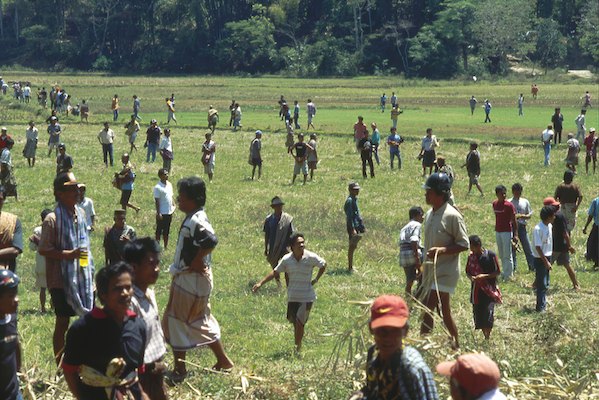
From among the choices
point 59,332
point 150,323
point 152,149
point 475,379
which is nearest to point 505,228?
point 59,332

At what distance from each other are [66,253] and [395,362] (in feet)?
14.0

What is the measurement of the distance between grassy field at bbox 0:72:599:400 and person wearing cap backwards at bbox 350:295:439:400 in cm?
238

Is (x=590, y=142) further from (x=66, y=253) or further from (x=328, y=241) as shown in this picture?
(x=66, y=253)

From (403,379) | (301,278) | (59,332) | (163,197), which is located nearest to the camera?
(403,379)

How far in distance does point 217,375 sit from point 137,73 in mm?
103185

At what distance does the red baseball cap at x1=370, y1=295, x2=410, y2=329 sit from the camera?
5.59 meters

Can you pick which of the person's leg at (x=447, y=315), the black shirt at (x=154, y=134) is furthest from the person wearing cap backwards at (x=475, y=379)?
the black shirt at (x=154, y=134)

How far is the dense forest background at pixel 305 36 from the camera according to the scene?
102000 millimetres

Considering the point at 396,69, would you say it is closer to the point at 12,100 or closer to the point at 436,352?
the point at 12,100

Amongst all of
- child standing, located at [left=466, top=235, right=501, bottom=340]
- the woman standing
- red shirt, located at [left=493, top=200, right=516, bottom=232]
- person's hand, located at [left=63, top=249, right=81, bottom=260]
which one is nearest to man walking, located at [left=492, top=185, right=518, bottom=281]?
red shirt, located at [left=493, top=200, right=516, bottom=232]

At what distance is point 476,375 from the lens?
5.29 m

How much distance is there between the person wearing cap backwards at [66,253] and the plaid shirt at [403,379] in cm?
406

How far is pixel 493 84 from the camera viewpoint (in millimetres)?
90562

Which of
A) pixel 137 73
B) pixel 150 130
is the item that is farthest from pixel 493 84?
pixel 150 130
